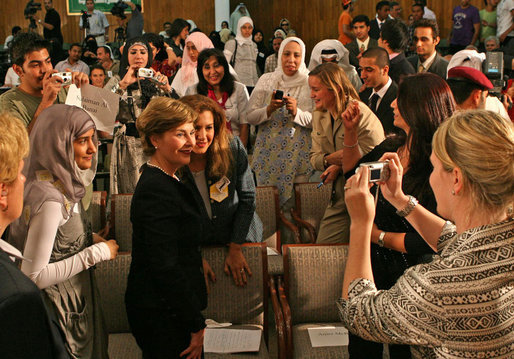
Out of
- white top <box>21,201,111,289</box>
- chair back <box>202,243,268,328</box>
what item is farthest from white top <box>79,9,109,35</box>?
white top <box>21,201,111,289</box>

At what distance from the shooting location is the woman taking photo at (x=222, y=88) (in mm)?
3850

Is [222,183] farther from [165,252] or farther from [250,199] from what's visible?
[165,252]

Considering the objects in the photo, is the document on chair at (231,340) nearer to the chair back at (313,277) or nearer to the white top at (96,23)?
the chair back at (313,277)

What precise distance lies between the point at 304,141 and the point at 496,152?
8.99ft

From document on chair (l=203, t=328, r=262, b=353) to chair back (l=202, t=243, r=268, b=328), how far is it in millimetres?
88

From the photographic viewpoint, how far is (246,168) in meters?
2.51

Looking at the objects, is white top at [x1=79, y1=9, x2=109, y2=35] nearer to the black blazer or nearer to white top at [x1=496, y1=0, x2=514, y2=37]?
white top at [x1=496, y1=0, x2=514, y2=37]

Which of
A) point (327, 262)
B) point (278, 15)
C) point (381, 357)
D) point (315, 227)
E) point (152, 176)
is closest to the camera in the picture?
point (152, 176)

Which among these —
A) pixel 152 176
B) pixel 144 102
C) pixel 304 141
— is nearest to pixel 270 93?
pixel 304 141

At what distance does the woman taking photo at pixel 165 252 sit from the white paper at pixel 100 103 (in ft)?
3.06

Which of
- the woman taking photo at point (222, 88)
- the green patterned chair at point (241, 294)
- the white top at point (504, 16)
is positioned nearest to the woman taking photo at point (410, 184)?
the green patterned chair at point (241, 294)

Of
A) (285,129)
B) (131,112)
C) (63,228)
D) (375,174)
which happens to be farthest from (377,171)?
(285,129)

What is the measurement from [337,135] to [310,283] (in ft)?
3.04

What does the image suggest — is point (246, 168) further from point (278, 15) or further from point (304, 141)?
point (278, 15)
